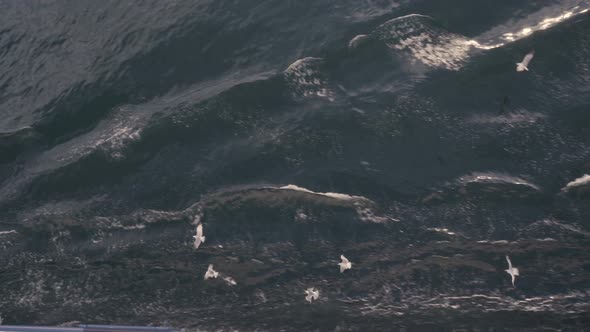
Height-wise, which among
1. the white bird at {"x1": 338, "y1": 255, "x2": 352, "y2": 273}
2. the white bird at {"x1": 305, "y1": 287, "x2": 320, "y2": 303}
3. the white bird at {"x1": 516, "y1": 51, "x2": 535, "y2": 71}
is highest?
the white bird at {"x1": 516, "y1": 51, "x2": 535, "y2": 71}

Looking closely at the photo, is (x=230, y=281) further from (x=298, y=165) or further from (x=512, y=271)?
(x=512, y=271)

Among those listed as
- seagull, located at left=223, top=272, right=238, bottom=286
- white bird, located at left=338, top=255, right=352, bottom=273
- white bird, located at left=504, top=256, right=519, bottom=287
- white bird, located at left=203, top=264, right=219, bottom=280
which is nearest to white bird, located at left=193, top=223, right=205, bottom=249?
white bird, located at left=203, top=264, right=219, bottom=280

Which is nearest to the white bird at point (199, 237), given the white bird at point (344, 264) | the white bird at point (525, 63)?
the white bird at point (344, 264)

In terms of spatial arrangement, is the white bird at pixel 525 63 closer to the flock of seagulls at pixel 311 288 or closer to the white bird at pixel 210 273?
the flock of seagulls at pixel 311 288

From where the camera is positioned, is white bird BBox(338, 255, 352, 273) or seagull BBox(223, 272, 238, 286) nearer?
white bird BBox(338, 255, 352, 273)

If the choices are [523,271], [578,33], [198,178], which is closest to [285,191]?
[198,178]

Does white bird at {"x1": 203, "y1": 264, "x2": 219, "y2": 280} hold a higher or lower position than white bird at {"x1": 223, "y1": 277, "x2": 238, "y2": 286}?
higher

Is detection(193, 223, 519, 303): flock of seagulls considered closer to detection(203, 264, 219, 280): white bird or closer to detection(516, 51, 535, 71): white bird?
detection(203, 264, 219, 280): white bird

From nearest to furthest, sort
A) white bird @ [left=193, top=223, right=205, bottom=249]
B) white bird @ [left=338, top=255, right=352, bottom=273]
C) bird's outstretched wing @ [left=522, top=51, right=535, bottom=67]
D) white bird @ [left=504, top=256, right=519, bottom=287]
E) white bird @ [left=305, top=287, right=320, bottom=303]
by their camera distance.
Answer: white bird @ [left=504, top=256, right=519, bottom=287], white bird @ [left=305, top=287, right=320, bottom=303], white bird @ [left=338, top=255, right=352, bottom=273], white bird @ [left=193, top=223, right=205, bottom=249], bird's outstretched wing @ [left=522, top=51, right=535, bottom=67]

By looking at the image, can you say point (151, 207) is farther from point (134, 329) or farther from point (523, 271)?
point (523, 271)
